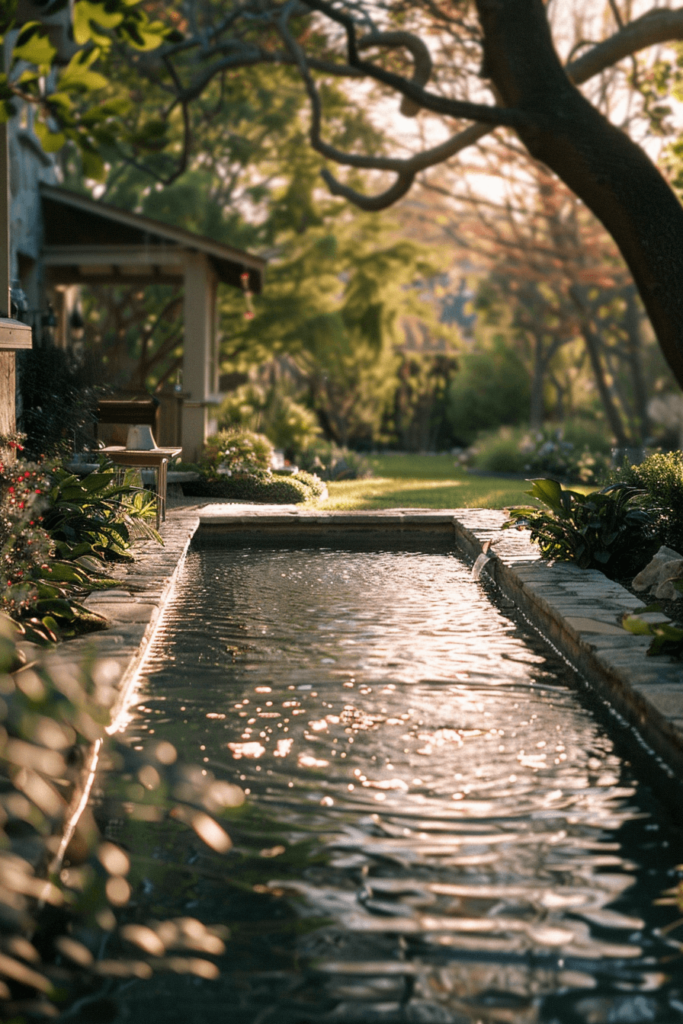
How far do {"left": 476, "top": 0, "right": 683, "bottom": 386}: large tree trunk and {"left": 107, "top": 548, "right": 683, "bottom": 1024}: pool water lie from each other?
329 cm

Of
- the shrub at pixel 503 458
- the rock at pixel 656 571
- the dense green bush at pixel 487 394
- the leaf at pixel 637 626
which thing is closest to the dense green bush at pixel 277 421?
the shrub at pixel 503 458

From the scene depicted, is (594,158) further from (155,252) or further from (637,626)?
(155,252)

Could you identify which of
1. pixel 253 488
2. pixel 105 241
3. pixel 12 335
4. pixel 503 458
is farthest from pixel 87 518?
pixel 503 458

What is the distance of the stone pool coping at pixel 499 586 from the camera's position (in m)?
3.96

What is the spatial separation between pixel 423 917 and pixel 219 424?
628 inches

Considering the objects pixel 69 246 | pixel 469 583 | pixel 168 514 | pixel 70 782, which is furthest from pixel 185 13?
pixel 70 782

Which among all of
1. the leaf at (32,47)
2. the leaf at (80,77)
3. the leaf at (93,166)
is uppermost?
the leaf at (32,47)

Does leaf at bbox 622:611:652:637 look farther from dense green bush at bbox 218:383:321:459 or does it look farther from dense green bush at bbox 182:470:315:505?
dense green bush at bbox 218:383:321:459

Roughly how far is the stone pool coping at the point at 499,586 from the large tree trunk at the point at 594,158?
2.02 meters

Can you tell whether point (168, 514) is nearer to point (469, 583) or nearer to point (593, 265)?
point (469, 583)

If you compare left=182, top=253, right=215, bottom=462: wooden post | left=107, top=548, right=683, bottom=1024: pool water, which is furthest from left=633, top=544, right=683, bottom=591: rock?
left=182, top=253, right=215, bottom=462: wooden post

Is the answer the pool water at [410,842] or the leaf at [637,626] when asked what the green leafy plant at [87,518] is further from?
the leaf at [637,626]

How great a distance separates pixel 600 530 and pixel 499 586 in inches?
31.1

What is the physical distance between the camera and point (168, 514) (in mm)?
10008
